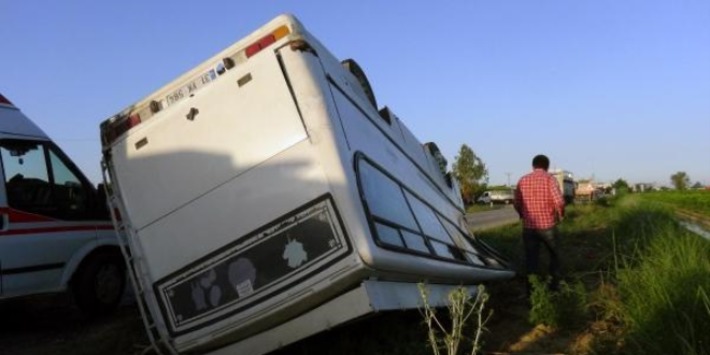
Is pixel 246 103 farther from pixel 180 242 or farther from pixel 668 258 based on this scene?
pixel 668 258

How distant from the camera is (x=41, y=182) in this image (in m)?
7.04

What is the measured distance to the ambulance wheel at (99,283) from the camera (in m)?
7.17

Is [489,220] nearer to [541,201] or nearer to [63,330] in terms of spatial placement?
[541,201]

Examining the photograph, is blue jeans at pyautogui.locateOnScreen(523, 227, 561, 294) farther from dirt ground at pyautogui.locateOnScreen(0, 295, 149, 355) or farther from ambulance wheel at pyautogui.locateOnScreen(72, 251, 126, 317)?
ambulance wheel at pyautogui.locateOnScreen(72, 251, 126, 317)

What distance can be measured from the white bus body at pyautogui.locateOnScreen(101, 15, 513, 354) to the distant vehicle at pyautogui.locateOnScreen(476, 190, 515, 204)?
63347 mm

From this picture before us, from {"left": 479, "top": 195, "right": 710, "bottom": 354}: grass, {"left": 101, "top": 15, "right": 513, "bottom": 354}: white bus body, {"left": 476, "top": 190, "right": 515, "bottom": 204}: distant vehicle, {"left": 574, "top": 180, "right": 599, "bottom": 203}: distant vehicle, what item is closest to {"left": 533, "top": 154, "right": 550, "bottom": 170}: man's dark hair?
{"left": 479, "top": 195, "right": 710, "bottom": 354}: grass

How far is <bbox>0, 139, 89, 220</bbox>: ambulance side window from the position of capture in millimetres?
6668

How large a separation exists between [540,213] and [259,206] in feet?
14.6

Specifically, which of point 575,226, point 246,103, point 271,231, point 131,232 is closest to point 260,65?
point 246,103

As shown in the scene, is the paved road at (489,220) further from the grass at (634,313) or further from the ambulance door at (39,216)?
the ambulance door at (39,216)

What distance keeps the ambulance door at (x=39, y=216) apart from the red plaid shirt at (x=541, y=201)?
497 centimetres

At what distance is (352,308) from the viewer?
4023 millimetres

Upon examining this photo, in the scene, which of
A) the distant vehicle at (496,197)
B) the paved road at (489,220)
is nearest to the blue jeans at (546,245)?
the paved road at (489,220)

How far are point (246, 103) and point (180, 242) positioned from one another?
3.44ft
